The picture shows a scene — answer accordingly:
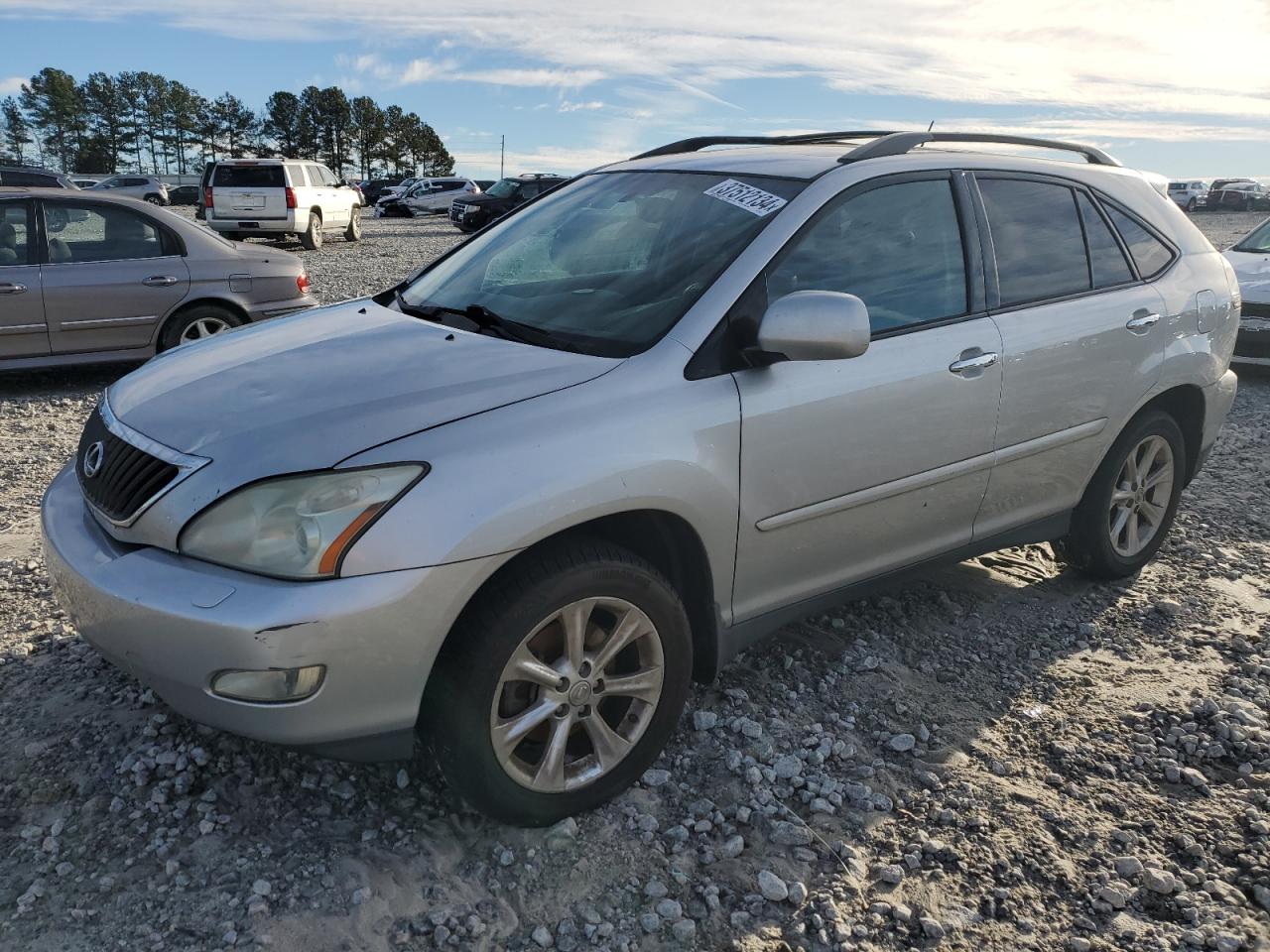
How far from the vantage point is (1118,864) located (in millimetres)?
2654

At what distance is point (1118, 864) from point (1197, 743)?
31.0 inches

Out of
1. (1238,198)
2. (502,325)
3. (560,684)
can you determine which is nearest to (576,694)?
(560,684)

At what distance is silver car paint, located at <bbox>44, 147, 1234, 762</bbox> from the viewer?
2.34 metres

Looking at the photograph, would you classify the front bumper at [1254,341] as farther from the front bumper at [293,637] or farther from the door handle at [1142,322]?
the front bumper at [293,637]

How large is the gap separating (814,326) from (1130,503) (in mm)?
2330

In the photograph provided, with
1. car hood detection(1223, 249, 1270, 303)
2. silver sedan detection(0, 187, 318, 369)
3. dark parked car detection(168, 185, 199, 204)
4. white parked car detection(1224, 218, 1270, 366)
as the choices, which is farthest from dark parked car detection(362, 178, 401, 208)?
white parked car detection(1224, 218, 1270, 366)

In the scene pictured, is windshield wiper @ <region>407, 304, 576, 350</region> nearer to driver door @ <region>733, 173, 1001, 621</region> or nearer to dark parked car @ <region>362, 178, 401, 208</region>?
driver door @ <region>733, 173, 1001, 621</region>

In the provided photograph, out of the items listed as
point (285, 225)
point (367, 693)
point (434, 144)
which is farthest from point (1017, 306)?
point (434, 144)

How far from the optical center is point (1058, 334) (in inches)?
143

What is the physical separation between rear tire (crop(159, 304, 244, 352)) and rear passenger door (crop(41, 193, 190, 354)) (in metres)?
0.09

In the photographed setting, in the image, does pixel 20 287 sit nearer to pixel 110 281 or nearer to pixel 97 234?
pixel 110 281

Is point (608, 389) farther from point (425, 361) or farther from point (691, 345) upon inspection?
point (425, 361)

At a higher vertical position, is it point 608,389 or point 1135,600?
point 608,389

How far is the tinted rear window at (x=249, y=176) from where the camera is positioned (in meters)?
19.3
